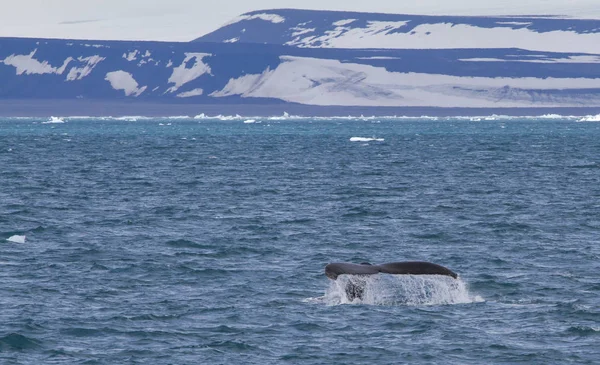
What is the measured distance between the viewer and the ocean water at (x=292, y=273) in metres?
22.3

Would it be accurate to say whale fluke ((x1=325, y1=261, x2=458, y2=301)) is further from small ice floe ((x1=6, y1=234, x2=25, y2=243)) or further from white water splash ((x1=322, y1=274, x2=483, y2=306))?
small ice floe ((x1=6, y1=234, x2=25, y2=243))

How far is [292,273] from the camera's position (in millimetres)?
30969

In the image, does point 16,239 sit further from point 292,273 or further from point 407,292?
point 407,292

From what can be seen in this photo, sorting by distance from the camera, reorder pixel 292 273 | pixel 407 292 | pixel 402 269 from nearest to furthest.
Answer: pixel 402 269 < pixel 407 292 < pixel 292 273

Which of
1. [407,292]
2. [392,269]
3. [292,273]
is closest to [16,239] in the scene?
[292,273]

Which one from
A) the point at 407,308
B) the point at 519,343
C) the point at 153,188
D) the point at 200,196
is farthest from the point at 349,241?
the point at 153,188

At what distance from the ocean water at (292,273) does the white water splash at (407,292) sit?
0.05 metres

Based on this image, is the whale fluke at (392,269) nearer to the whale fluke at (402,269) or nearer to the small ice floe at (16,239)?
the whale fluke at (402,269)

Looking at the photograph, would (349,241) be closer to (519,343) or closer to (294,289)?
(294,289)

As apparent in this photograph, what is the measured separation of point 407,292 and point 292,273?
15.0ft

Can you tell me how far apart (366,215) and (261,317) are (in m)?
22.0

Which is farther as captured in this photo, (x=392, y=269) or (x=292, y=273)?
(x=292, y=273)

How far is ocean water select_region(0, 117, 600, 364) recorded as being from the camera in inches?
877

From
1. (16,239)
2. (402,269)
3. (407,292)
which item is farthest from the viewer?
(16,239)
